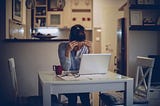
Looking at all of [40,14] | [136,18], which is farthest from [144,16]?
[40,14]

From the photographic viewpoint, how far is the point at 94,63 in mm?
2727

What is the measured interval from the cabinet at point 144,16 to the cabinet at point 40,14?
305cm

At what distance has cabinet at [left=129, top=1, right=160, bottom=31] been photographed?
14.3ft

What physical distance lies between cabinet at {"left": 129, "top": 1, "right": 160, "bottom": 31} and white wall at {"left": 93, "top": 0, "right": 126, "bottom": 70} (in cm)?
256

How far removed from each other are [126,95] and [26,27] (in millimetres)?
4057

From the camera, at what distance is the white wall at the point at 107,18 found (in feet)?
23.0

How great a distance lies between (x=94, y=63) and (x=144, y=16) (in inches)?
81.9

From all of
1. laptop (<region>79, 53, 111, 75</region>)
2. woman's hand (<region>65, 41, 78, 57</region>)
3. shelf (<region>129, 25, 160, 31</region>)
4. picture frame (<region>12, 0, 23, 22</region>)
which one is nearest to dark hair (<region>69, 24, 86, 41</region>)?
woman's hand (<region>65, 41, 78, 57</region>)

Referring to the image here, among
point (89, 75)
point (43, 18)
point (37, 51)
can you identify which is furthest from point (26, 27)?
point (89, 75)

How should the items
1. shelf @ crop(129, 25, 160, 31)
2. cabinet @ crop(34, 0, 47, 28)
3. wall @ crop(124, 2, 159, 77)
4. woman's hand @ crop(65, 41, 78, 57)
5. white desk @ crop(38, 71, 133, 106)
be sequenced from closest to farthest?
1. white desk @ crop(38, 71, 133, 106)
2. woman's hand @ crop(65, 41, 78, 57)
3. shelf @ crop(129, 25, 160, 31)
4. wall @ crop(124, 2, 159, 77)
5. cabinet @ crop(34, 0, 47, 28)

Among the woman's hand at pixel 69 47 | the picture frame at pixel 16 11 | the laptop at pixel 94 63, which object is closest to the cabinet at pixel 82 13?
the picture frame at pixel 16 11

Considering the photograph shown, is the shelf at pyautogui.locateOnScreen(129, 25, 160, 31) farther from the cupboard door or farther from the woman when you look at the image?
the cupboard door

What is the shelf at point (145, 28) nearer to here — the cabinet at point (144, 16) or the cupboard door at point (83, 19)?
the cabinet at point (144, 16)

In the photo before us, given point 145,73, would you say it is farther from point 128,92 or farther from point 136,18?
point 136,18
